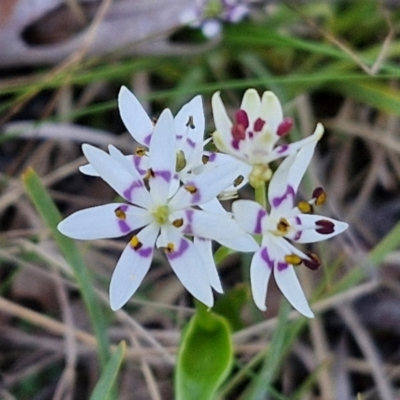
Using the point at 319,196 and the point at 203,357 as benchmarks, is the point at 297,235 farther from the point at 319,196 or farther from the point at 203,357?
the point at 203,357

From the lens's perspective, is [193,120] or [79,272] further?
[79,272]

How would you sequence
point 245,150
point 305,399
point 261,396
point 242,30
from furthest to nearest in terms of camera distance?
point 242,30 → point 305,399 → point 261,396 → point 245,150

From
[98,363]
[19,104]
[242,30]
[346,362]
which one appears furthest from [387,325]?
[19,104]

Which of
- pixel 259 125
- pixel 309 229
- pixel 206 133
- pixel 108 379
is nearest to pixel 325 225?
pixel 309 229

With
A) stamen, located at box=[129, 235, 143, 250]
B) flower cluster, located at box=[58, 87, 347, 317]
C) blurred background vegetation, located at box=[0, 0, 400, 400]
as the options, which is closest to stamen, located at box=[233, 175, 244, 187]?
flower cluster, located at box=[58, 87, 347, 317]

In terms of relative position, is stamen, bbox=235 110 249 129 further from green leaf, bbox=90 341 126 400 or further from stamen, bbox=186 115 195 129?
green leaf, bbox=90 341 126 400

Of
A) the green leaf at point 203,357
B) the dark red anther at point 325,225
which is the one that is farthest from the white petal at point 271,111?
the green leaf at point 203,357

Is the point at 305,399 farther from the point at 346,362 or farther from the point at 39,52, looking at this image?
the point at 39,52
